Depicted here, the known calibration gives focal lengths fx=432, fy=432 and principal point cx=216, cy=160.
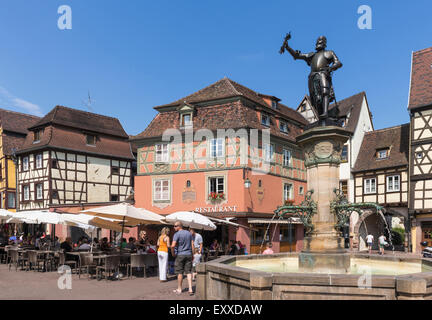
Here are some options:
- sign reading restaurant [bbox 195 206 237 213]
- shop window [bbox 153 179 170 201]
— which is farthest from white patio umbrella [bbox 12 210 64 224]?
sign reading restaurant [bbox 195 206 237 213]

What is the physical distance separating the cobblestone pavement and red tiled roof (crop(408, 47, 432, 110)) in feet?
73.2

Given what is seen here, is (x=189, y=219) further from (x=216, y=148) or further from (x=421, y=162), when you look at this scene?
(x=421, y=162)

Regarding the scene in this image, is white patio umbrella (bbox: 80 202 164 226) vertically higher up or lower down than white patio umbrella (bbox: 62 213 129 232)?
higher up

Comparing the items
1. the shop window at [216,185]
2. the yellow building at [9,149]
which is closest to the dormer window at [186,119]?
the shop window at [216,185]

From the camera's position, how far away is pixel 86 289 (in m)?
10.4

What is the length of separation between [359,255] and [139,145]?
69.3 ft

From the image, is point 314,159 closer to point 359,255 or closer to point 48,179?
point 359,255

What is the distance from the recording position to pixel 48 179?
32.6m

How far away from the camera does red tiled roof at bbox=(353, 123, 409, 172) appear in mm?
31109

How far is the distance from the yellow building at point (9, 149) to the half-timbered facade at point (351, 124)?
2587 cm

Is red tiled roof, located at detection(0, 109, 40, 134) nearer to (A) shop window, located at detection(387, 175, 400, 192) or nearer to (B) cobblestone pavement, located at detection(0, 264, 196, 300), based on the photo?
(B) cobblestone pavement, located at detection(0, 264, 196, 300)

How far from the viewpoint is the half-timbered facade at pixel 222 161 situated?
25609 mm

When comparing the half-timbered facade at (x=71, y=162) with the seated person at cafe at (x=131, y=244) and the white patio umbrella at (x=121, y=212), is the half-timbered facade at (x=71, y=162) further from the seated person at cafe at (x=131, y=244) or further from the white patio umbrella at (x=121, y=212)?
the white patio umbrella at (x=121, y=212)

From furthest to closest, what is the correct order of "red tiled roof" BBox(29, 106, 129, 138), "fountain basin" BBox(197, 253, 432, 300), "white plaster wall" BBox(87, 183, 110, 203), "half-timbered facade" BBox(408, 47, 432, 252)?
"white plaster wall" BBox(87, 183, 110, 203) → "red tiled roof" BBox(29, 106, 129, 138) → "half-timbered facade" BBox(408, 47, 432, 252) → "fountain basin" BBox(197, 253, 432, 300)
